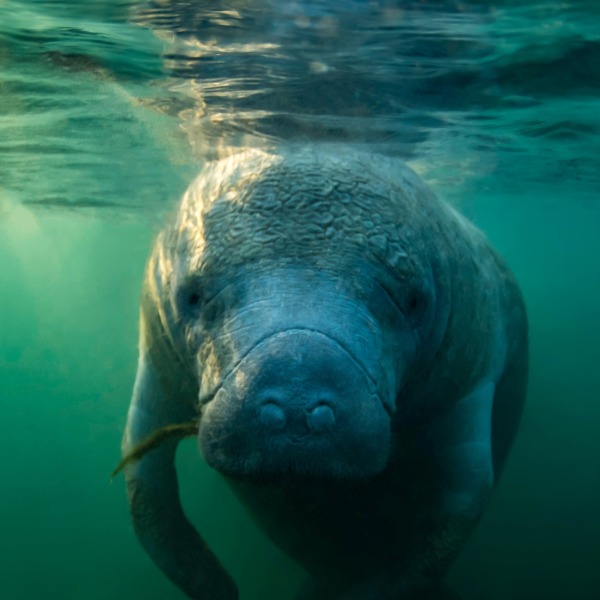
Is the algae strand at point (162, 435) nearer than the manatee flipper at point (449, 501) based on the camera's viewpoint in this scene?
Yes

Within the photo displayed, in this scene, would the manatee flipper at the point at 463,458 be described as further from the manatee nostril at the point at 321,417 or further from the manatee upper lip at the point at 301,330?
the manatee nostril at the point at 321,417

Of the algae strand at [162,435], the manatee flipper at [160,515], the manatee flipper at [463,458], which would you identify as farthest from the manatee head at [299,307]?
the manatee flipper at [160,515]

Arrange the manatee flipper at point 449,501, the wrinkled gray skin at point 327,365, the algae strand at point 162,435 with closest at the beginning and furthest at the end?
1. the wrinkled gray skin at point 327,365
2. the algae strand at point 162,435
3. the manatee flipper at point 449,501

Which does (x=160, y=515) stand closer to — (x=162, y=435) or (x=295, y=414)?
(x=162, y=435)

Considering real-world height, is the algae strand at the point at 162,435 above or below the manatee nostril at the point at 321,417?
below

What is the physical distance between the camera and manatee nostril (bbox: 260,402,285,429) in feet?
8.90

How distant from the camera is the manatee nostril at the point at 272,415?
2713mm

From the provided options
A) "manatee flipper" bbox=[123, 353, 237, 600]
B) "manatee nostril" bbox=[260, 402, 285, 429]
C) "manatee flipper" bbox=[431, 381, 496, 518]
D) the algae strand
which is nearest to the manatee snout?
"manatee nostril" bbox=[260, 402, 285, 429]

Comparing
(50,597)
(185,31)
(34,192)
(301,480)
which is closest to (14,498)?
(50,597)

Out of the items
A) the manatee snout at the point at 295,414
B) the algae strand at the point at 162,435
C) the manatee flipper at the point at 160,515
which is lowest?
the manatee flipper at the point at 160,515

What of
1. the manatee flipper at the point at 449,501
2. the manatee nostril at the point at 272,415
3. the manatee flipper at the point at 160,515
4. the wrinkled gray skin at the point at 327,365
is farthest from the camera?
the manatee flipper at the point at 160,515

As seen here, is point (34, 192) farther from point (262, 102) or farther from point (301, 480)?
point (301, 480)

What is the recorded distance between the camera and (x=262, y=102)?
27.9ft

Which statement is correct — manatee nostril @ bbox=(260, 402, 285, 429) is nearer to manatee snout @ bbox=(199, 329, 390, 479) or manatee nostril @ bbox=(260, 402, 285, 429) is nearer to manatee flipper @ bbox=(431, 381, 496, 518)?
manatee snout @ bbox=(199, 329, 390, 479)
